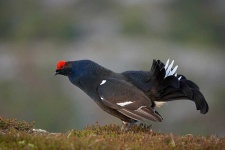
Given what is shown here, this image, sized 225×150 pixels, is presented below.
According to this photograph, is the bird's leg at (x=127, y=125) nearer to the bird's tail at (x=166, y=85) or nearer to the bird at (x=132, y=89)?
the bird at (x=132, y=89)

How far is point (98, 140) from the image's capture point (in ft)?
28.9

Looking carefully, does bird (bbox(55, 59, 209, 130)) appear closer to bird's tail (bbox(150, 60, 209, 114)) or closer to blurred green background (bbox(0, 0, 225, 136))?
bird's tail (bbox(150, 60, 209, 114))

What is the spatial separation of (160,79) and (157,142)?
2.77 m

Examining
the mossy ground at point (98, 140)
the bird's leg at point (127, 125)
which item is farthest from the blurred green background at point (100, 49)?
the mossy ground at point (98, 140)

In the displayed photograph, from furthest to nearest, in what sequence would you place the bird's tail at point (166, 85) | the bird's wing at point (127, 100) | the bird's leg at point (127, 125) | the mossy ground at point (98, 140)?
the bird's tail at point (166, 85) → the bird's leg at point (127, 125) → the bird's wing at point (127, 100) → the mossy ground at point (98, 140)

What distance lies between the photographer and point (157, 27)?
35.6 meters

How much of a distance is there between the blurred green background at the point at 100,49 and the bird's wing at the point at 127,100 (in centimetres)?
1219

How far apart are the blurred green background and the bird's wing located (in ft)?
40.0

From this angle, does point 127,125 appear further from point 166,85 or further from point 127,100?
point 166,85

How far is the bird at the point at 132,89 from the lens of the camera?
37.5ft

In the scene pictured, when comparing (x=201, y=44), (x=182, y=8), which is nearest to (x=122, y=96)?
(x=201, y=44)

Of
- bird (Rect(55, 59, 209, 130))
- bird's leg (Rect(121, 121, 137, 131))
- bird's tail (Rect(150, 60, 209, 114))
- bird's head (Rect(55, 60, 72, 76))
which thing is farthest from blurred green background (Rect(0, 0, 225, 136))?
bird's leg (Rect(121, 121, 137, 131))

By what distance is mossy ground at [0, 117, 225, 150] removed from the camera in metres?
8.75

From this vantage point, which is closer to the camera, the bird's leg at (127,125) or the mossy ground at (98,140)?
the mossy ground at (98,140)
